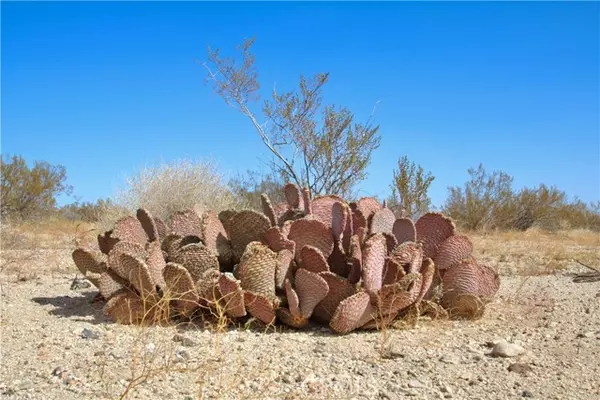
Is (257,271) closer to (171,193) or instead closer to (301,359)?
(301,359)

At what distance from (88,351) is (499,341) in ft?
8.07

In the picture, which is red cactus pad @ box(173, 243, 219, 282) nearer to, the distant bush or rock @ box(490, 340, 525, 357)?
rock @ box(490, 340, 525, 357)

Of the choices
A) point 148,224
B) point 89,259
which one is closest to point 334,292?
point 148,224

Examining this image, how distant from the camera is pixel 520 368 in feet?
11.4

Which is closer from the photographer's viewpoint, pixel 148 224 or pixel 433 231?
pixel 433 231

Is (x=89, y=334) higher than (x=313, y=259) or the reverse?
the reverse

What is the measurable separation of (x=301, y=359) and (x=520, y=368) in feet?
3.93

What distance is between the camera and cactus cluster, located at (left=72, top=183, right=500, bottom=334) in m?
4.27

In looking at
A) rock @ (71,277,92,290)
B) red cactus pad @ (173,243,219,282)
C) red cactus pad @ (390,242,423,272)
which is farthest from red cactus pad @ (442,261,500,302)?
rock @ (71,277,92,290)

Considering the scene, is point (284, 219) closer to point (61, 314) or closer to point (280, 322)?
point (280, 322)

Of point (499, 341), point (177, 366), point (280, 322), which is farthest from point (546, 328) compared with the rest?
point (177, 366)

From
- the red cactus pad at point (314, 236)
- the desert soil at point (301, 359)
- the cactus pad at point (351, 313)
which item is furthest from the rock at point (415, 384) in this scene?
the red cactus pad at point (314, 236)

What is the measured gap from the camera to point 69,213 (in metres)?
23.1

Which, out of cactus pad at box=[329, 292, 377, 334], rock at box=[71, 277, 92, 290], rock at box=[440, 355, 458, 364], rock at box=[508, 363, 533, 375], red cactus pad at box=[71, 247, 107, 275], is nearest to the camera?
rock at box=[508, 363, 533, 375]
